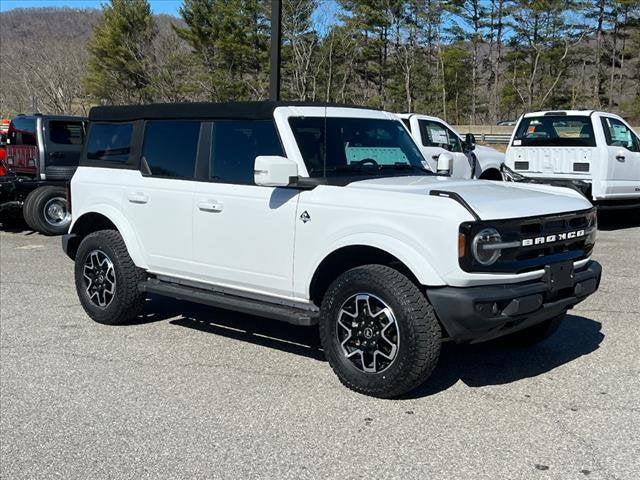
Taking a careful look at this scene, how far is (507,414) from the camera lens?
423 cm

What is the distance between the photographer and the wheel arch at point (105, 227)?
596 centimetres

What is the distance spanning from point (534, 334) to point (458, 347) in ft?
1.93

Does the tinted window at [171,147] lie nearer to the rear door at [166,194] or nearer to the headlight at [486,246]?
the rear door at [166,194]

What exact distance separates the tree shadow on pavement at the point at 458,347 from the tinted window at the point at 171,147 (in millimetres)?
1438

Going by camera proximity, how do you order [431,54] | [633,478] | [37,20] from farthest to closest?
[37,20]
[431,54]
[633,478]

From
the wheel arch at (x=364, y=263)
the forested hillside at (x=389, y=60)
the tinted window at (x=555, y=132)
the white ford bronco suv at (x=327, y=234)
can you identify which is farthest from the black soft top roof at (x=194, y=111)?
the forested hillside at (x=389, y=60)

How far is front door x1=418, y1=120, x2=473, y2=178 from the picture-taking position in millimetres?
12875

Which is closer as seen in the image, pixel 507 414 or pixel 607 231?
pixel 507 414

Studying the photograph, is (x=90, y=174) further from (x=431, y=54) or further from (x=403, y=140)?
(x=431, y=54)

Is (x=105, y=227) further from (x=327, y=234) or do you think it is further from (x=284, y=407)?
(x=284, y=407)

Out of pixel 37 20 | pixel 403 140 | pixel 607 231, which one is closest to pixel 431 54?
pixel 607 231

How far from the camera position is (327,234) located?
4645 mm

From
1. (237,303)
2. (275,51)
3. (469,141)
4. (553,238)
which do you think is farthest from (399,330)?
(469,141)

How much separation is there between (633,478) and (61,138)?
11.7 metres
